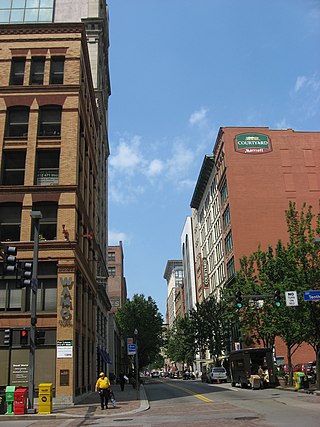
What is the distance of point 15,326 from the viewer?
2658 cm

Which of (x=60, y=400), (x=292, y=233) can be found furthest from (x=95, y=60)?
(x=60, y=400)

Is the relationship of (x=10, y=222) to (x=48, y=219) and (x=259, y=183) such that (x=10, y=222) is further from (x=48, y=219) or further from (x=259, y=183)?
(x=259, y=183)

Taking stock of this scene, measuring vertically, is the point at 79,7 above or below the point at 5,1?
above

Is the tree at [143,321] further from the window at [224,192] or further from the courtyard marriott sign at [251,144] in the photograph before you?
the courtyard marriott sign at [251,144]

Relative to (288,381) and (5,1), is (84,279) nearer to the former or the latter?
(288,381)

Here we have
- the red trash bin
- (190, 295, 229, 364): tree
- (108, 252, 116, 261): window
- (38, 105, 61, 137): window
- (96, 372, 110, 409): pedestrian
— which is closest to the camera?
the red trash bin

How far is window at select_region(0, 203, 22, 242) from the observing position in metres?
28.9

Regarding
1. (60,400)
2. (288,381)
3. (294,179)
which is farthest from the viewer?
(294,179)

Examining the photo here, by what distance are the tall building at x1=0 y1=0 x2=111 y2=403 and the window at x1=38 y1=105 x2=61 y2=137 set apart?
66mm

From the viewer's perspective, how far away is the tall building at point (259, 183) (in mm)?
64125

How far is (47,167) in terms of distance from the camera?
30.5 meters

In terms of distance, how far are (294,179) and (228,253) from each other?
14388 millimetres

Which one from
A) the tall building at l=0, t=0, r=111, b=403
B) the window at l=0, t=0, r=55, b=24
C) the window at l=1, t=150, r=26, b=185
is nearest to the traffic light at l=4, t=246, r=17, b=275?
the tall building at l=0, t=0, r=111, b=403

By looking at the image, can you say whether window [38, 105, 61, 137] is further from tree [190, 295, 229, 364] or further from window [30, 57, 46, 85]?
tree [190, 295, 229, 364]
